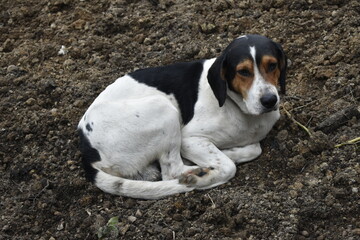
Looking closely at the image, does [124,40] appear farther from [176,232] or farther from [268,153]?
[176,232]

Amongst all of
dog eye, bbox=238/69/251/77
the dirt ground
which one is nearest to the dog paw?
the dirt ground

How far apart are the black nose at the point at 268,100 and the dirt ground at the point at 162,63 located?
26.4 inches

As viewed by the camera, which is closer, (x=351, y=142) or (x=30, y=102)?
(x=351, y=142)

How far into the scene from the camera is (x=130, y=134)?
227 inches

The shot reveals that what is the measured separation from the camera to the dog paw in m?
5.59

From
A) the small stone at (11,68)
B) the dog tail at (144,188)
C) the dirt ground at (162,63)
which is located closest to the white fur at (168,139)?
the dog tail at (144,188)

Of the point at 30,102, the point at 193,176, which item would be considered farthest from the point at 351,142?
the point at 30,102

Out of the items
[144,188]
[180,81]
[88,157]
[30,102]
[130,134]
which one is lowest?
[30,102]

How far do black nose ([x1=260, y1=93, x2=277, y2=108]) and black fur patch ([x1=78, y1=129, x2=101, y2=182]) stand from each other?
147 cm

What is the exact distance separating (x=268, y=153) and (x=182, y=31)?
2.31 metres

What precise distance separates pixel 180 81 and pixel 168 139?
0.57 meters

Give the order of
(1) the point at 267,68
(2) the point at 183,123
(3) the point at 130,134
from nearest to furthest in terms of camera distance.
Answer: (1) the point at 267,68 < (3) the point at 130,134 < (2) the point at 183,123

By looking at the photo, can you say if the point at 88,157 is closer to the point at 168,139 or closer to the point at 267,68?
the point at 168,139

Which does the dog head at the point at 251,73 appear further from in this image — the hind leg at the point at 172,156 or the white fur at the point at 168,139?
the hind leg at the point at 172,156
